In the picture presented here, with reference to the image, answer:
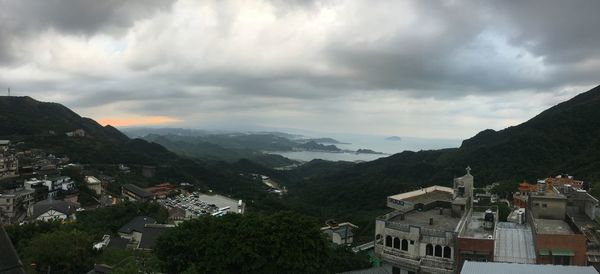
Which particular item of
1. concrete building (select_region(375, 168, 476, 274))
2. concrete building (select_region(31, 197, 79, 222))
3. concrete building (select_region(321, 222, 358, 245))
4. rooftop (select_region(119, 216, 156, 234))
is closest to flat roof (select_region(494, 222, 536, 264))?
concrete building (select_region(375, 168, 476, 274))

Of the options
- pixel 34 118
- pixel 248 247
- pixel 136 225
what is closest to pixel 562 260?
pixel 248 247

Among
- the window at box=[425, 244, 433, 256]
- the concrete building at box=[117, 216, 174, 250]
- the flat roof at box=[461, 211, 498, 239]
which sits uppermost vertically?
the flat roof at box=[461, 211, 498, 239]

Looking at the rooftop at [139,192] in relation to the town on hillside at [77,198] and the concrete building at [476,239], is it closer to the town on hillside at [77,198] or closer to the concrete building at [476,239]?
the town on hillside at [77,198]

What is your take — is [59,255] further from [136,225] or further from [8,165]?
[8,165]

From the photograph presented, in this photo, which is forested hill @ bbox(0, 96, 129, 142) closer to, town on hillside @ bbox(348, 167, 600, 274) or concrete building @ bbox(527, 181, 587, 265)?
town on hillside @ bbox(348, 167, 600, 274)

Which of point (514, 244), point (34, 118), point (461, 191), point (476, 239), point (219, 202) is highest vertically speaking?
point (34, 118)

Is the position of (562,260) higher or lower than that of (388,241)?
higher

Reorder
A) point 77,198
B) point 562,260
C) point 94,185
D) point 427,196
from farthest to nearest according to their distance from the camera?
point 94,185 → point 77,198 → point 427,196 → point 562,260
